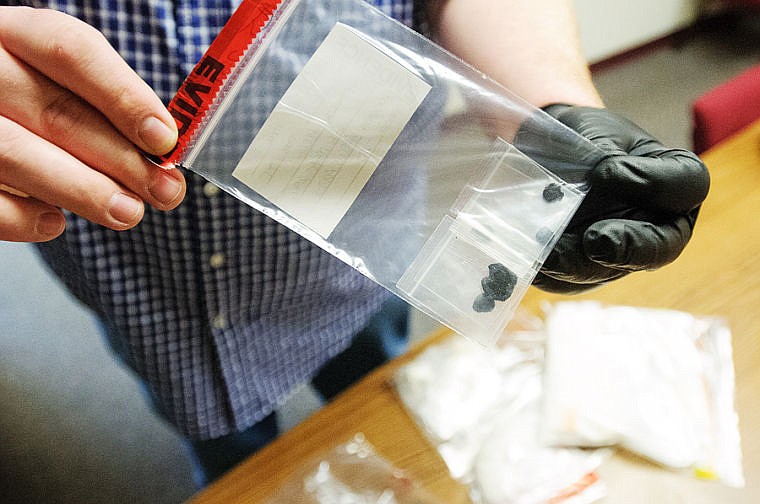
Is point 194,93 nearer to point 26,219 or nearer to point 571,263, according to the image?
point 26,219

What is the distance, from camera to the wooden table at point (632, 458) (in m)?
0.61

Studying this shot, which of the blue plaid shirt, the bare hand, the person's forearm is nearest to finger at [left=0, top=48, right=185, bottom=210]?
the bare hand

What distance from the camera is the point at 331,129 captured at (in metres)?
0.43

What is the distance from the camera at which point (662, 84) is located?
83.9 inches

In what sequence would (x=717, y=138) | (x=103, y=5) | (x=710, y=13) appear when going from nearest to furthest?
(x=103, y=5) → (x=717, y=138) → (x=710, y=13)

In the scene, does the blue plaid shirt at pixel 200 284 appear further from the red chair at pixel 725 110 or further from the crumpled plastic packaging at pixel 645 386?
the red chair at pixel 725 110

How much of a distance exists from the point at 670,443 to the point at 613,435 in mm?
59

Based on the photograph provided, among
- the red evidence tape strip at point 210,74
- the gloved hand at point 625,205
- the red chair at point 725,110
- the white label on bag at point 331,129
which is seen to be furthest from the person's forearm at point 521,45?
the red chair at point 725,110

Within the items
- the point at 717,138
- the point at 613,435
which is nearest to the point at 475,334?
the point at 613,435

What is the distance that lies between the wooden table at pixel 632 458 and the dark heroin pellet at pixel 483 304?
0.75ft

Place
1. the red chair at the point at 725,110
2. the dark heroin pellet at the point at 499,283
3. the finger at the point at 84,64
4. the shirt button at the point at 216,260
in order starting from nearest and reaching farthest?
1. the finger at the point at 84,64
2. the dark heroin pellet at the point at 499,283
3. the shirt button at the point at 216,260
4. the red chair at the point at 725,110

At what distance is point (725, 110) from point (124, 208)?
0.99 metres

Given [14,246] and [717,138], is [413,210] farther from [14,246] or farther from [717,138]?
[14,246]

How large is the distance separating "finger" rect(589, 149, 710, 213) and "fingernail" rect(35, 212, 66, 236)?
1.29 feet
